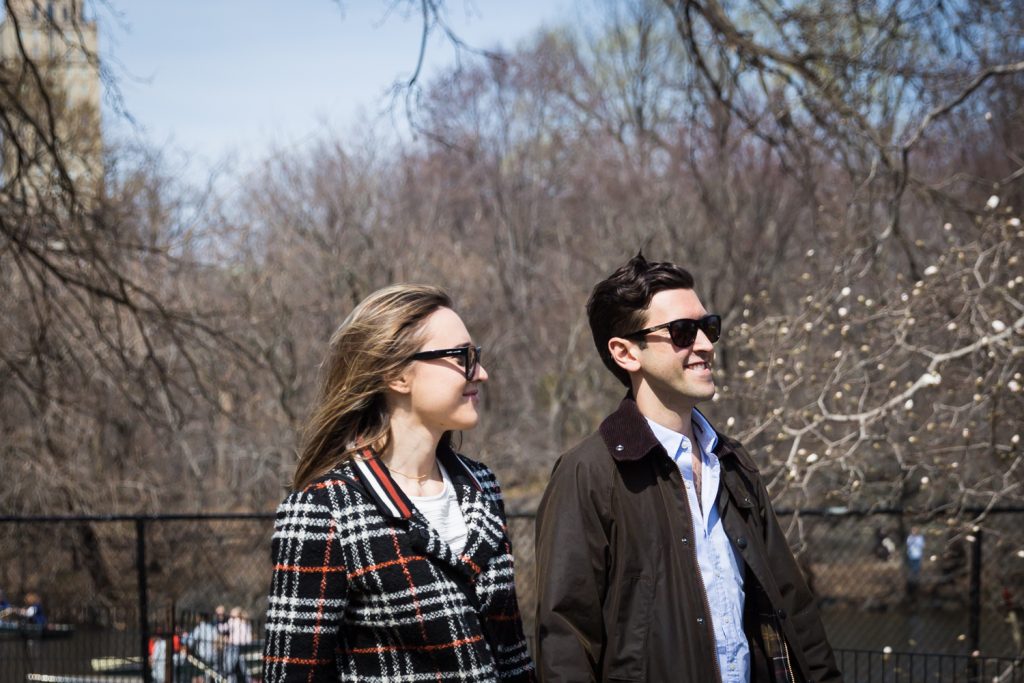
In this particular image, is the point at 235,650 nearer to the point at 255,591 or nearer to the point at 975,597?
the point at 975,597

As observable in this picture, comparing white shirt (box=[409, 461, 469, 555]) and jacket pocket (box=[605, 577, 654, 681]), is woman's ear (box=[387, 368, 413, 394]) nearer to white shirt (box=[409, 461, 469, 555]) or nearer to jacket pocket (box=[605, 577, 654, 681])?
white shirt (box=[409, 461, 469, 555])

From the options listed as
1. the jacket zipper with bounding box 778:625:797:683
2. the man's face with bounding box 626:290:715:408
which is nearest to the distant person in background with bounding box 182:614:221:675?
the man's face with bounding box 626:290:715:408

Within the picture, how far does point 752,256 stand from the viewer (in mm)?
21781

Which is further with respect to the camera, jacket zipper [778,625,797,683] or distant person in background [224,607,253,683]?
distant person in background [224,607,253,683]

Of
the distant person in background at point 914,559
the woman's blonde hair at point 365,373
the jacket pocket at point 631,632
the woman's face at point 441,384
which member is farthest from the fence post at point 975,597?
the woman's blonde hair at point 365,373

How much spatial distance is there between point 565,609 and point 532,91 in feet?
88.3

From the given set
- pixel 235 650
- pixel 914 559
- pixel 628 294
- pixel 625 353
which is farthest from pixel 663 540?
pixel 914 559

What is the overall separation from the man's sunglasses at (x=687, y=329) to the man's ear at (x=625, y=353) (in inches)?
1.7

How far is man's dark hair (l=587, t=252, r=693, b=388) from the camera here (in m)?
3.21

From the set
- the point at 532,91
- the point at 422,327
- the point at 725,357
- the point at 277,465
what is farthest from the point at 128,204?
the point at 532,91

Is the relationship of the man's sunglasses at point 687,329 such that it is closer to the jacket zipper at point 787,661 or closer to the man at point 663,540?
the man at point 663,540

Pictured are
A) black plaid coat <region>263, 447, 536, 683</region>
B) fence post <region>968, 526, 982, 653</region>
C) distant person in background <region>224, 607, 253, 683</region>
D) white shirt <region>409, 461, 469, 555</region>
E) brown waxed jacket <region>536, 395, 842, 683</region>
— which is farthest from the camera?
distant person in background <region>224, 607, 253, 683</region>

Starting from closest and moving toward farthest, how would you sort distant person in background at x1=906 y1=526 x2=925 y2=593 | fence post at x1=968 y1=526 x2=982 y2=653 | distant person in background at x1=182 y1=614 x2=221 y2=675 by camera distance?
fence post at x1=968 y1=526 x2=982 y2=653
distant person in background at x1=182 y1=614 x2=221 y2=675
distant person in background at x1=906 y1=526 x2=925 y2=593

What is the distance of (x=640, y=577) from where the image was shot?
2943 mm
